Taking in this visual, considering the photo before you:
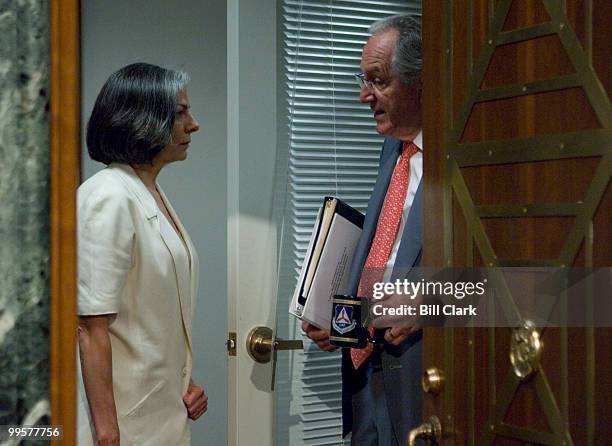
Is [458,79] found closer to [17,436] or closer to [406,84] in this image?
[406,84]

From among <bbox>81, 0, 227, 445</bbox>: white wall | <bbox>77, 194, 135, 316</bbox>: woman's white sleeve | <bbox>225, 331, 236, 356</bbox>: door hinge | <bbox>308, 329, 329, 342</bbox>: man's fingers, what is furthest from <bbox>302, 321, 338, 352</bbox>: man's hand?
<bbox>81, 0, 227, 445</bbox>: white wall

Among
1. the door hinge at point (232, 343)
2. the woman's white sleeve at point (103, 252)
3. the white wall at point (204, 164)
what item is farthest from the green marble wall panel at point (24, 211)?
the white wall at point (204, 164)

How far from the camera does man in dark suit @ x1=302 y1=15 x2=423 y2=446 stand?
1404 millimetres

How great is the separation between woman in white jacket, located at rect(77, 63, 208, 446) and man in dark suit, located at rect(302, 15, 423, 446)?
0.81ft

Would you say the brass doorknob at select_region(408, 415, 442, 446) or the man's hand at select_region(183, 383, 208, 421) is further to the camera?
the man's hand at select_region(183, 383, 208, 421)

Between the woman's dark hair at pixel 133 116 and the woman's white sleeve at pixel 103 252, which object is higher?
the woman's dark hair at pixel 133 116

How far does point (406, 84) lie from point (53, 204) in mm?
877

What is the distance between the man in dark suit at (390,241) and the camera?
1.40 m

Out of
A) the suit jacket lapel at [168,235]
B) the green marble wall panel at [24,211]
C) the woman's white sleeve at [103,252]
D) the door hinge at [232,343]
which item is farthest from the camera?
the door hinge at [232,343]

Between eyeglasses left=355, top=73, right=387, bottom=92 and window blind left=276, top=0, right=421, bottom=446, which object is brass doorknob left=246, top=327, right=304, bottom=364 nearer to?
window blind left=276, top=0, right=421, bottom=446

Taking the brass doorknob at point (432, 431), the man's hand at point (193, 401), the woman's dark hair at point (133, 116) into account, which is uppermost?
the woman's dark hair at point (133, 116)

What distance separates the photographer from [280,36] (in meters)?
1.60

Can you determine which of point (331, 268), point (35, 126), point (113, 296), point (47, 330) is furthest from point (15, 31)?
point (331, 268)

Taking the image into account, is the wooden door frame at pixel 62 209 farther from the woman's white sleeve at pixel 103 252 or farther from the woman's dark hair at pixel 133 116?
the woman's dark hair at pixel 133 116
